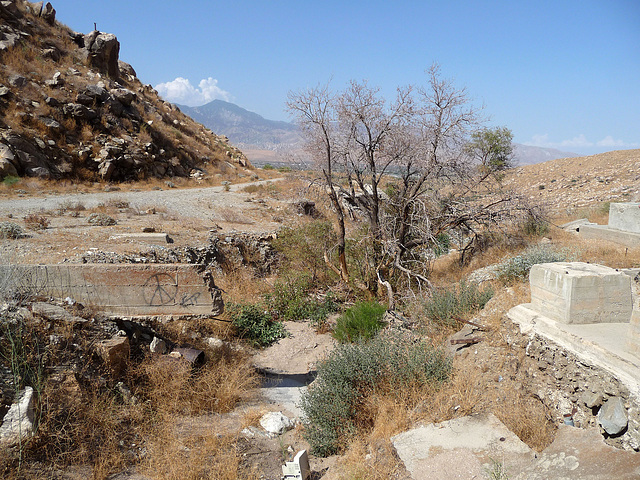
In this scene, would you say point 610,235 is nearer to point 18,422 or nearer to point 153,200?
point 18,422

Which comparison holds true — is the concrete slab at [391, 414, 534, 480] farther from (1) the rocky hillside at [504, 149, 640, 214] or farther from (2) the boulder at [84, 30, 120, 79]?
(2) the boulder at [84, 30, 120, 79]

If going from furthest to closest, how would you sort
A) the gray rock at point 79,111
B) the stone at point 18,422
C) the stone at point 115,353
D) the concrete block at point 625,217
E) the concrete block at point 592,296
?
the gray rock at point 79,111, the concrete block at point 625,217, the stone at point 115,353, the concrete block at point 592,296, the stone at point 18,422

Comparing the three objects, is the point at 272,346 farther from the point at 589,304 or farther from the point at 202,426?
the point at 589,304

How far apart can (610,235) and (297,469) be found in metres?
9.74

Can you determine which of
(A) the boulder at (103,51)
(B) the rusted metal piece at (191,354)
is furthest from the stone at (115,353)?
(A) the boulder at (103,51)

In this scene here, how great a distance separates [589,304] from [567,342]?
0.55 m

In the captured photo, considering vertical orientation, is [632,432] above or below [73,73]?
below

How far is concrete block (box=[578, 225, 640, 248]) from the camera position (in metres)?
9.13

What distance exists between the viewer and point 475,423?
3881 millimetres

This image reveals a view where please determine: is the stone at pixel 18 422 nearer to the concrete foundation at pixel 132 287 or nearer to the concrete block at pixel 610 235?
the concrete foundation at pixel 132 287

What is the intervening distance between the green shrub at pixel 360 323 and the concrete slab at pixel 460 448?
2.77 meters

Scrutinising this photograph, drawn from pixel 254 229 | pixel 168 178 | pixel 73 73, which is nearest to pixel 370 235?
pixel 254 229

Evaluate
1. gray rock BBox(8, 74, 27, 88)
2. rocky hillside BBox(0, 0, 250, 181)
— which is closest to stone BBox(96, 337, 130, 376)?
rocky hillside BBox(0, 0, 250, 181)

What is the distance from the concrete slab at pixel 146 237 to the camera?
28.1 feet
